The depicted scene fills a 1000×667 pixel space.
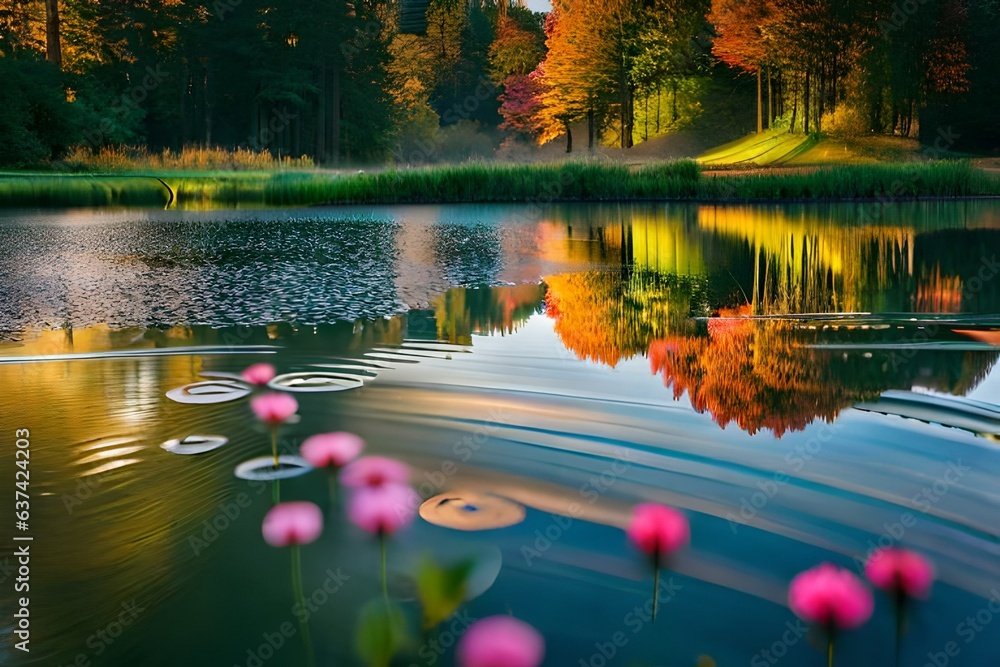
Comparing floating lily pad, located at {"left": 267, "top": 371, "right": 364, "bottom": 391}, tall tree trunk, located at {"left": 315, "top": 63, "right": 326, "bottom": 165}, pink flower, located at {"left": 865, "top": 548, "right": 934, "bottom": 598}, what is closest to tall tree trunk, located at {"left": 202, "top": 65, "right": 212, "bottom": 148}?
tall tree trunk, located at {"left": 315, "top": 63, "right": 326, "bottom": 165}

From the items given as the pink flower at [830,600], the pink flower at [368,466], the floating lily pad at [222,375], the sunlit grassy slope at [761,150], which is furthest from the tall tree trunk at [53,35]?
the pink flower at [830,600]

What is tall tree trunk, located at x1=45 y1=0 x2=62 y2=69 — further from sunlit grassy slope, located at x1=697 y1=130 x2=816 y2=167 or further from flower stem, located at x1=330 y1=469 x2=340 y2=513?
flower stem, located at x1=330 y1=469 x2=340 y2=513

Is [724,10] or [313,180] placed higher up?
[724,10]

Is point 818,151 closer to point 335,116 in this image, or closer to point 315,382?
point 335,116

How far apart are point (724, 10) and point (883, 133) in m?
8.22

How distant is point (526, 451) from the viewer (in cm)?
331

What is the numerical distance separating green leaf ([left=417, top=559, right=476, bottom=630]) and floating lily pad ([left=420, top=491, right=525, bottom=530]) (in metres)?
0.36

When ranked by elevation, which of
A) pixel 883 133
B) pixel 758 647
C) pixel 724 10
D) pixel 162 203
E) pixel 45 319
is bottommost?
pixel 758 647

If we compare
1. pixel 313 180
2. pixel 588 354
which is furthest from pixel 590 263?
pixel 313 180

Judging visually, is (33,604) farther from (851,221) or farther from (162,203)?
(162,203)

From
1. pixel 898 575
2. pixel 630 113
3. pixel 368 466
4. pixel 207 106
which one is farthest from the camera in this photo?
pixel 630 113

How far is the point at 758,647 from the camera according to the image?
1974 mm

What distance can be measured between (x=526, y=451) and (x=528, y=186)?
1948 centimetres

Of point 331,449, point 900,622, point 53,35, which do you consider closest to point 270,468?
point 331,449
